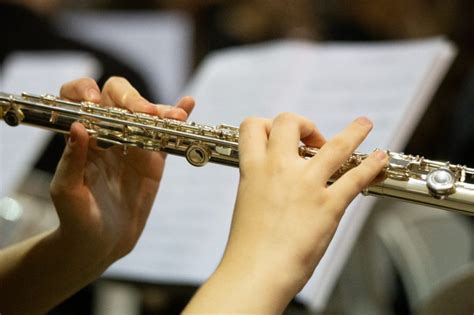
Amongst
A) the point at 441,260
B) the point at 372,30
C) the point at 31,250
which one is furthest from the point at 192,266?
the point at 372,30

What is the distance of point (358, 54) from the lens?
4.24 feet

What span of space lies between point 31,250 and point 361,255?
2.41 ft

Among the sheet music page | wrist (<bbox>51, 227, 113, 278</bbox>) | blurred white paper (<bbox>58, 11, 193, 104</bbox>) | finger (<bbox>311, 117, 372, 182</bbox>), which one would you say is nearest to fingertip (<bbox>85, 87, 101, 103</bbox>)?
wrist (<bbox>51, 227, 113, 278</bbox>)

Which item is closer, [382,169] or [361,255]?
[382,169]

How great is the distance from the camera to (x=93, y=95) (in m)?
0.86

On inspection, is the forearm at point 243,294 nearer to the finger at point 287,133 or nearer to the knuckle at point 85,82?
the finger at point 287,133

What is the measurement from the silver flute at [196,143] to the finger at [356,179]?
0.08ft

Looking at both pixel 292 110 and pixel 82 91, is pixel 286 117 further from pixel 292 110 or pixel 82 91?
pixel 292 110

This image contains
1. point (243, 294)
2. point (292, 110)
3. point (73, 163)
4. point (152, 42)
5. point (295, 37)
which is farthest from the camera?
point (152, 42)

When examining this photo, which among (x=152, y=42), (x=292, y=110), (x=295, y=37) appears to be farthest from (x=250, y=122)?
(x=152, y=42)

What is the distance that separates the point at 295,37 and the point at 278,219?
143cm

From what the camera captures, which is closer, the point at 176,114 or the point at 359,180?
the point at 359,180

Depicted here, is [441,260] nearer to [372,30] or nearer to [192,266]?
[192,266]

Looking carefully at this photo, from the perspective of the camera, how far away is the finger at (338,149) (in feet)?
2.22
